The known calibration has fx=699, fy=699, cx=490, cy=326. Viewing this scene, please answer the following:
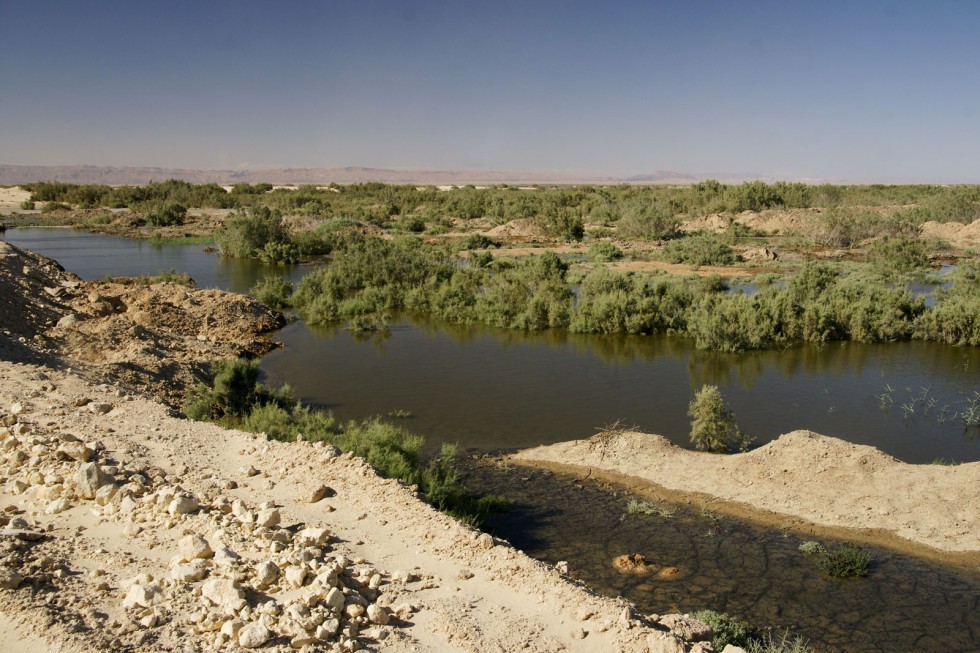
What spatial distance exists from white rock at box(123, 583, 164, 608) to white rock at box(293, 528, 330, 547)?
1.15 meters

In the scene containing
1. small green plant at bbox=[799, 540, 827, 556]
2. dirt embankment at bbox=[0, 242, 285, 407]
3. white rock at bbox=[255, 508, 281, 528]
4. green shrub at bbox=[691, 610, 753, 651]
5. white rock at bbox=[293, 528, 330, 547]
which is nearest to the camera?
green shrub at bbox=[691, 610, 753, 651]

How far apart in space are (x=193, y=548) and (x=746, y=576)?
5.36m

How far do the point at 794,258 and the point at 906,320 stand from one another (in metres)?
13.9

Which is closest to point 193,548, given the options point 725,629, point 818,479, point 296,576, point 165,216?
point 296,576

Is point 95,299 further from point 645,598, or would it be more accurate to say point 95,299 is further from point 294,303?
point 645,598

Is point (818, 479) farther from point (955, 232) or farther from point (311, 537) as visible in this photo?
point (955, 232)

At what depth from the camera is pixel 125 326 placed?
14383 millimetres

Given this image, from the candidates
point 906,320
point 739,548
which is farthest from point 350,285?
point 739,548

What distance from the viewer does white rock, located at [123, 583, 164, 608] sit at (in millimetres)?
4938

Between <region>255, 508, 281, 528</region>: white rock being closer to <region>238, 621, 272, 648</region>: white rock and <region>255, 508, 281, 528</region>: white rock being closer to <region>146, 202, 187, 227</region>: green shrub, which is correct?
<region>238, 621, 272, 648</region>: white rock

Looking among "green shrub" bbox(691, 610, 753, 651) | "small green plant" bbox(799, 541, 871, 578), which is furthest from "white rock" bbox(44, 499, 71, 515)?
"small green plant" bbox(799, 541, 871, 578)

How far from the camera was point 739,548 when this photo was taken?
7805 mm

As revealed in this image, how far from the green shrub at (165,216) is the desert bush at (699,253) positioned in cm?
3272

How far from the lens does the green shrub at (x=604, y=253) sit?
30217 mm
